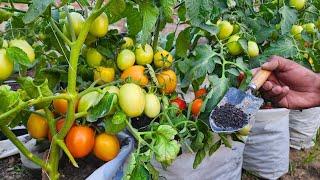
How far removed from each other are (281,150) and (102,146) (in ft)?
3.66

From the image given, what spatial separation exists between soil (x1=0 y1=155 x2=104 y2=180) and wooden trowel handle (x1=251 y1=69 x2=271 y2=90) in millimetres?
509

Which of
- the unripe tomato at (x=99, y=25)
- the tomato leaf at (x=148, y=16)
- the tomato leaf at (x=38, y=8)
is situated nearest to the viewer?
the tomato leaf at (x=38, y=8)

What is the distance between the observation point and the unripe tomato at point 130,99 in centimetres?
110

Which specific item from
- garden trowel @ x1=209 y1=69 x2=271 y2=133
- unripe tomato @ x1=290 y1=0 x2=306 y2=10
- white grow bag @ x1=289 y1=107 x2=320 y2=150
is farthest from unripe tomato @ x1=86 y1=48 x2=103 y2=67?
white grow bag @ x1=289 y1=107 x2=320 y2=150

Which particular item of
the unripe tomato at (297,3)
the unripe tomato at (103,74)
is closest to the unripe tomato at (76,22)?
the unripe tomato at (103,74)

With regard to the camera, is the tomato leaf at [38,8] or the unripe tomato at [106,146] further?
the unripe tomato at [106,146]

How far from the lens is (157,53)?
1.37 metres

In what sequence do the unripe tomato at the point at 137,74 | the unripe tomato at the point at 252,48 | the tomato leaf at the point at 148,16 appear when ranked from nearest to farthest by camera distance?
the tomato leaf at the point at 148,16 < the unripe tomato at the point at 137,74 < the unripe tomato at the point at 252,48

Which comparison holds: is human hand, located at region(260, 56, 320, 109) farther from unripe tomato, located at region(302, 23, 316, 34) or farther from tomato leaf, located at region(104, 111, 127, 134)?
tomato leaf, located at region(104, 111, 127, 134)

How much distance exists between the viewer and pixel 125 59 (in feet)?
4.20

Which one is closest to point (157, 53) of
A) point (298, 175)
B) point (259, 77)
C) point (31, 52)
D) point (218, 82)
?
point (218, 82)

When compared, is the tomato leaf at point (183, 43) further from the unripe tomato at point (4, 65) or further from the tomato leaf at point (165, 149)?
the unripe tomato at point (4, 65)

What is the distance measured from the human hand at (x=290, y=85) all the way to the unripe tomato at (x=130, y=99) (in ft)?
1.49

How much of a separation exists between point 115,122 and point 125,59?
0.25 metres
